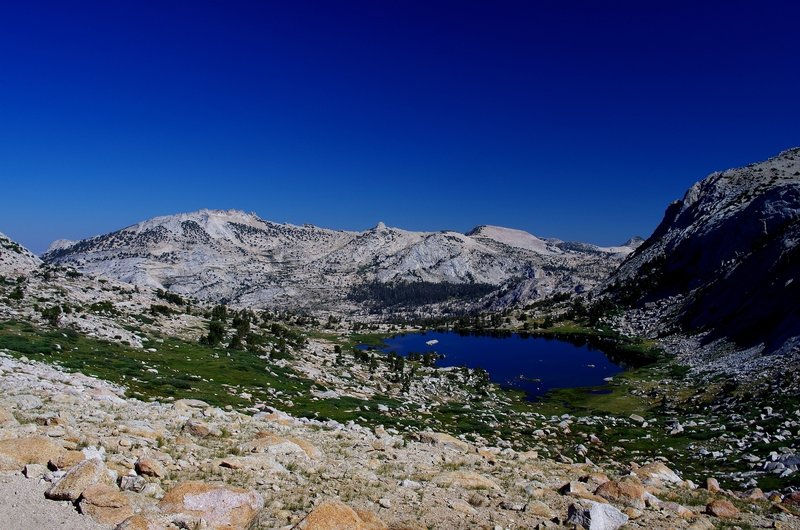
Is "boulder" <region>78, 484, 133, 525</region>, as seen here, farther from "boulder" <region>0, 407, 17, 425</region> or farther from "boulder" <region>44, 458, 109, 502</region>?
"boulder" <region>0, 407, 17, 425</region>

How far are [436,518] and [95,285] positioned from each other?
70.2m

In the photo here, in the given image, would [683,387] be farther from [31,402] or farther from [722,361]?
[31,402]

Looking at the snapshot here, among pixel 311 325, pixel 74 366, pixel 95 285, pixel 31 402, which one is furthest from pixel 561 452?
pixel 311 325

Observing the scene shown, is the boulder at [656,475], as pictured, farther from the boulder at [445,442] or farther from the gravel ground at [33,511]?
the gravel ground at [33,511]

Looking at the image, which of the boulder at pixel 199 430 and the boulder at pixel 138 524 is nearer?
the boulder at pixel 138 524

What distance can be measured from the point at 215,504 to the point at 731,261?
130990 millimetres

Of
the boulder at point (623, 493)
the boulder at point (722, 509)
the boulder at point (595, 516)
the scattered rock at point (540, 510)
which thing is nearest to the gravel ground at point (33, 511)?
the scattered rock at point (540, 510)

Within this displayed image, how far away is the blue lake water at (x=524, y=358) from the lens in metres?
72.6

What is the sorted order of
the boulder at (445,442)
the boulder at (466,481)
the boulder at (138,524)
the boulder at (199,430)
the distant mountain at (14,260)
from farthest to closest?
the distant mountain at (14,260), the boulder at (445,442), the boulder at (199,430), the boulder at (466,481), the boulder at (138,524)

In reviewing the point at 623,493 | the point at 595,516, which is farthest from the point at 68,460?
the point at 623,493

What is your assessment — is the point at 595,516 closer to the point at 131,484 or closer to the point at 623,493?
the point at 623,493

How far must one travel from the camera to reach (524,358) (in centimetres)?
9631

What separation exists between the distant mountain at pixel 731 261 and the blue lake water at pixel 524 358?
18.9 m

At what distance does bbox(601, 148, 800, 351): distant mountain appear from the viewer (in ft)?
215
